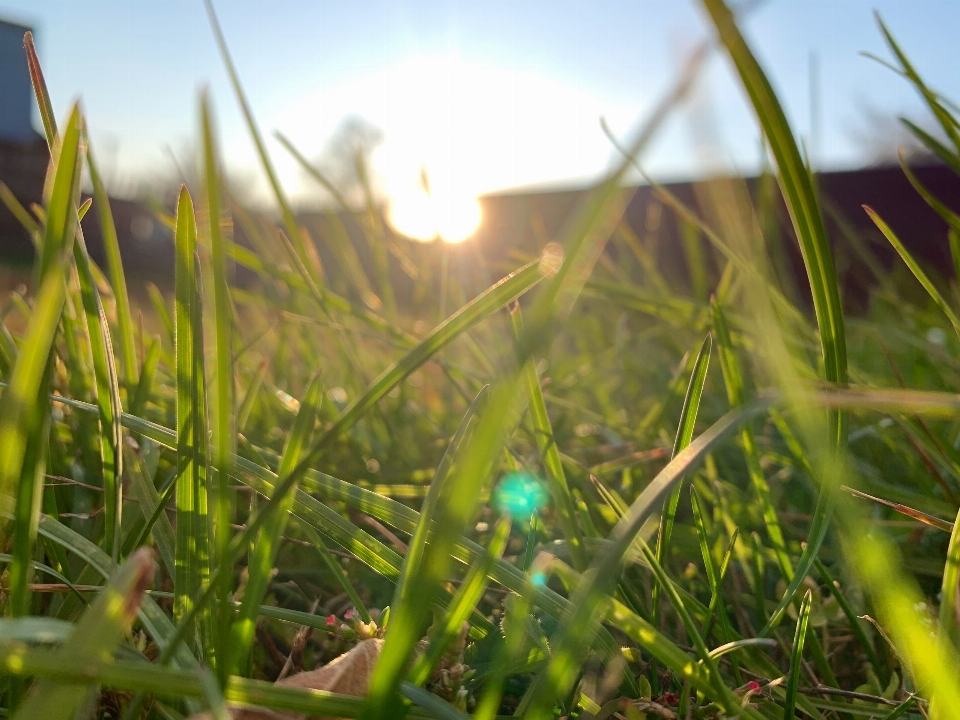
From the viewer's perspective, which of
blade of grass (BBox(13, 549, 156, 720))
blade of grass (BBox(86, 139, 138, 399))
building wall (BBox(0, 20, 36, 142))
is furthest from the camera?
building wall (BBox(0, 20, 36, 142))

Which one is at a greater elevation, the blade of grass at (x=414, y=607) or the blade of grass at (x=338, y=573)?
the blade of grass at (x=414, y=607)

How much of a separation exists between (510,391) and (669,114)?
6 centimetres

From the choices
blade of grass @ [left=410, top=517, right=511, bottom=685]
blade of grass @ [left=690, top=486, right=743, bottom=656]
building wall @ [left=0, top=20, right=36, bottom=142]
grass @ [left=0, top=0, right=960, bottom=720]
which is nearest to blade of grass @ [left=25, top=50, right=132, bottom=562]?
grass @ [left=0, top=0, right=960, bottom=720]

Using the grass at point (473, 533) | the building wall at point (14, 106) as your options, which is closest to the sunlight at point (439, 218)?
the grass at point (473, 533)

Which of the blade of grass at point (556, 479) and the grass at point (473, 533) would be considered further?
the blade of grass at point (556, 479)

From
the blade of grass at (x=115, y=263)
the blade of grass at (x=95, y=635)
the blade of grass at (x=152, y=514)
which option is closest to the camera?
the blade of grass at (x=95, y=635)

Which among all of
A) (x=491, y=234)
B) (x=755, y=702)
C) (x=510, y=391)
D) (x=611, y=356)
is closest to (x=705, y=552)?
(x=755, y=702)

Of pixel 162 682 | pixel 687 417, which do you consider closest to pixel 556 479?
pixel 687 417

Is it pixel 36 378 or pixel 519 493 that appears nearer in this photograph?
pixel 36 378

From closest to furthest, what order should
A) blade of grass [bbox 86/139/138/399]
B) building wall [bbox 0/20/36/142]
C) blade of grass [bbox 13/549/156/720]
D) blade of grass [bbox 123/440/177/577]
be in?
blade of grass [bbox 13/549/156/720], blade of grass [bbox 123/440/177/577], blade of grass [bbox 86/139/138/399], building wall [bbox 0/20/36/142]

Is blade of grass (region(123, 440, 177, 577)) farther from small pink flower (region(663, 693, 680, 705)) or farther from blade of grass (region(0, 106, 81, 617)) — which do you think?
small pink flower (region(663, 693, 680, 705))

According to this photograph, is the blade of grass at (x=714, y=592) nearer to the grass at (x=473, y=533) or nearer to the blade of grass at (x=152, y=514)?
the grass at (x=473, y=533)

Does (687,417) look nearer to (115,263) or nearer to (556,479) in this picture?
(556,479)

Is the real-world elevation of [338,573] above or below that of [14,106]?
below
